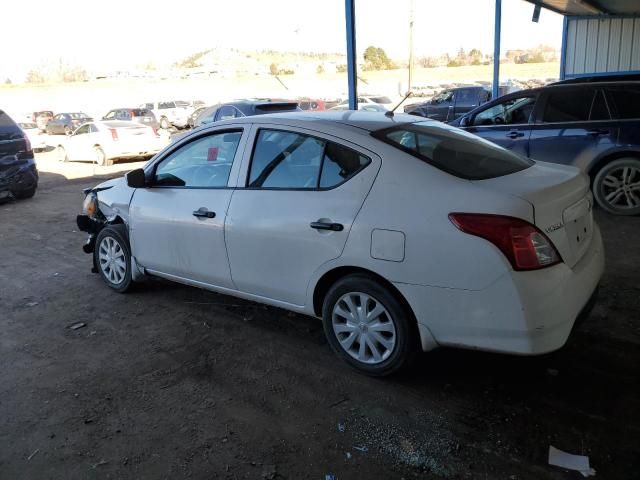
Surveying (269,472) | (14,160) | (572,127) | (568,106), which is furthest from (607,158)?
(14,160)

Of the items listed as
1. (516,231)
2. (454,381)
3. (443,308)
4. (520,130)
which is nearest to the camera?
(516,231)

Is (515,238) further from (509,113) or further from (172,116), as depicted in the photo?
(172,116)

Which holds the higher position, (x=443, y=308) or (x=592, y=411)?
(x=443, y=308)

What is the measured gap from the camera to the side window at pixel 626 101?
7.11 m

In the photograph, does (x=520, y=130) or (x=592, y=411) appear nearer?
(x=592, y=411)

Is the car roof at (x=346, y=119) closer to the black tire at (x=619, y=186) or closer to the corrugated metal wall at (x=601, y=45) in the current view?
the black tire at (x=619, y=186)

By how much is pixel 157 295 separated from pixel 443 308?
3047mm

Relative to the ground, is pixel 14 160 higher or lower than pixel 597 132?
lower

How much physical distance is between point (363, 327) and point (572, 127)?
5.49 metres

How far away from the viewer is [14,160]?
32.6 feet

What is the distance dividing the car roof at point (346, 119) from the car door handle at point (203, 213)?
69 centimetres

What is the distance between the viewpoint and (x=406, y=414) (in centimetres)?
308

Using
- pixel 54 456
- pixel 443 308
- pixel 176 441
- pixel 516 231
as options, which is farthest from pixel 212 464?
pixel 516 231

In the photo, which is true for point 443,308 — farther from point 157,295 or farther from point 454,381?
point 157,295
